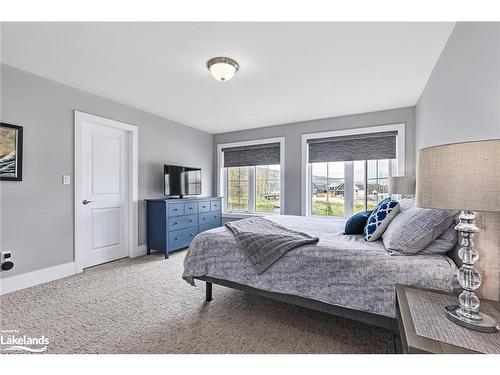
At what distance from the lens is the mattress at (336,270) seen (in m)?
1.45

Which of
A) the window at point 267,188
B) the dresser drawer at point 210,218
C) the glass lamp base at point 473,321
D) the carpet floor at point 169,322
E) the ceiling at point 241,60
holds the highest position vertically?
the ceiling at point 241,60

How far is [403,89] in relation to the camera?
3010 mm

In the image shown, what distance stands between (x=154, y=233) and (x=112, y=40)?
2711 mm

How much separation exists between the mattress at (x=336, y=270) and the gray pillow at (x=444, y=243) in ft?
0.17

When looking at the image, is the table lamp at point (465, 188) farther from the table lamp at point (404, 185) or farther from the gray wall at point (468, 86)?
the table lamp at point (404, 185)

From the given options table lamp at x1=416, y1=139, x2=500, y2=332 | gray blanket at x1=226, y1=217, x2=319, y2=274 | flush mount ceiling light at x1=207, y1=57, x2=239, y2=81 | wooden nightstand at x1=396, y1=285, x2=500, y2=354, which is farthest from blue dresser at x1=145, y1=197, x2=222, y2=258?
table lamp at x1=416, y1=139, x2=500, y2=332

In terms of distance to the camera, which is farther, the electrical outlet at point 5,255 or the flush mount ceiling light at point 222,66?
the electrical outlet at point 5,255

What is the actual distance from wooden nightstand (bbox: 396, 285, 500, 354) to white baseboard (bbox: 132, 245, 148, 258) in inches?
142

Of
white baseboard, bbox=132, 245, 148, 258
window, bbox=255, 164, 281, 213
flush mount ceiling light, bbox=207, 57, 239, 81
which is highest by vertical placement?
flush mount ceiling light, bbox=207, 57, 239, 81

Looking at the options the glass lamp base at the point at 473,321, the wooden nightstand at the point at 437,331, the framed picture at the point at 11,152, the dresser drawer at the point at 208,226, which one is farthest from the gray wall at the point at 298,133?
the framed picture at the point at 11,152

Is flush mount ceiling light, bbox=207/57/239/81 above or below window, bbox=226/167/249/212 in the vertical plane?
above

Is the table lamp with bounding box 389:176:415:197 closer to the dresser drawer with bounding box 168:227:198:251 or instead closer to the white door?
the dresser drawer with bounding box 168:227:198:251

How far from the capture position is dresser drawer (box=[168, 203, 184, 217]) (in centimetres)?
374
